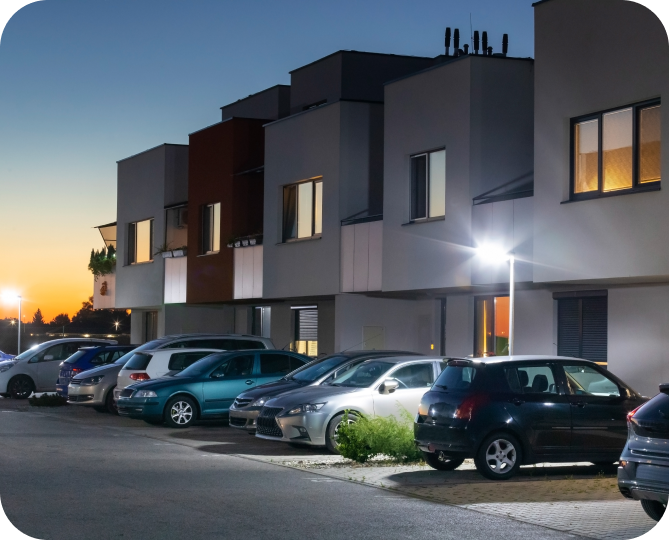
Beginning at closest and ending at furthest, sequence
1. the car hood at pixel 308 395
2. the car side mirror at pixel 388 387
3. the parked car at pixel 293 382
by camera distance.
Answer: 1. the car side mirror at pixel 388 387
2. the car hood at pixel 308 395
3. the parked car at pixel 293 382

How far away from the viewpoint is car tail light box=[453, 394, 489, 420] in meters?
13.3

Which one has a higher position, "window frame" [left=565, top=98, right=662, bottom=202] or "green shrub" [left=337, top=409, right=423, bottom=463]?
"window frame" [left=565, top=98, right=662, bottom=202]

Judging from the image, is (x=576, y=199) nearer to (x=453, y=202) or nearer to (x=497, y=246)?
(x=497, y=246)

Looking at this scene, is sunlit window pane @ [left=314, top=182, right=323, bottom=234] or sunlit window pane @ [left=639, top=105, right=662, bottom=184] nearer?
sunlit window pane @ [left=639, top=105, right=662, bottom=184]

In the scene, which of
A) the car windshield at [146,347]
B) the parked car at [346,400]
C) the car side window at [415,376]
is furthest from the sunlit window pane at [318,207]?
the car side window at [415,376]

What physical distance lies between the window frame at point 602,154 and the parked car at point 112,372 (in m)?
8.98

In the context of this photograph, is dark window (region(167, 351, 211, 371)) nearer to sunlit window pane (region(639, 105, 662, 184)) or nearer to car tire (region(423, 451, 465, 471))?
car tire (region(423, 451, 465, 471))

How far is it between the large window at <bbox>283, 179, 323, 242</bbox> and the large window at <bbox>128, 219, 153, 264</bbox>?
10.9 metres

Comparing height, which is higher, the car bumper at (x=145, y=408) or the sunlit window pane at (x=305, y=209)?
the sunlit window pane at (x=305, y=209)

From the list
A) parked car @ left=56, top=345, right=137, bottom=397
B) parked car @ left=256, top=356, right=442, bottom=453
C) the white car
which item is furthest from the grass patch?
parked car @ left=256, top=356, right=442, bottom=453

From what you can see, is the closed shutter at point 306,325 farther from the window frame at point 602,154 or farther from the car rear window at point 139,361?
the window frame at point 602,154

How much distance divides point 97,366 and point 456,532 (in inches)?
765

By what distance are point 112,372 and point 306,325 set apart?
29.5 ft

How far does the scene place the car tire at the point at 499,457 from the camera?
525 inches
